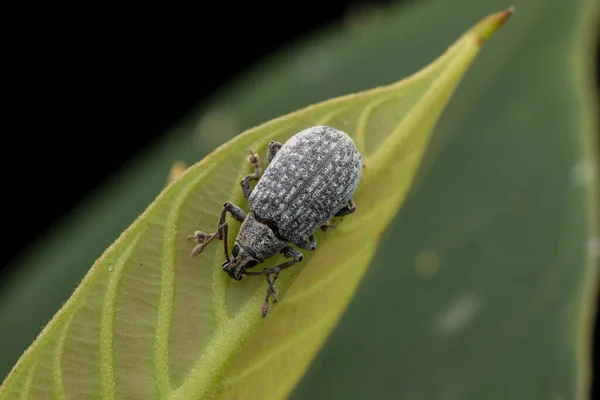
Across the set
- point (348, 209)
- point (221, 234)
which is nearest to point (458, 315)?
point (348, 209)

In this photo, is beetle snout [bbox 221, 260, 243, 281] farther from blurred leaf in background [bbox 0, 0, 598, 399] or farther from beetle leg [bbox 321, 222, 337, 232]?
blurred leaf in background [bbox 0, 0, 598, 399]

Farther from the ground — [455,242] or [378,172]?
[378,172]

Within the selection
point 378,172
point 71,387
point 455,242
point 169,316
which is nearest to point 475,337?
point 455,242

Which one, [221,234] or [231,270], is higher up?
[221,234]

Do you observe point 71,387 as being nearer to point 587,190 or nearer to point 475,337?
point 475,337

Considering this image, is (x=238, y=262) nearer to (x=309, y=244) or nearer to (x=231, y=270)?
(x=231, y=270)

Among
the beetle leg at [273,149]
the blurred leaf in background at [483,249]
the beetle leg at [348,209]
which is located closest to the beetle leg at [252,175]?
the beetle leg at [273,149]
